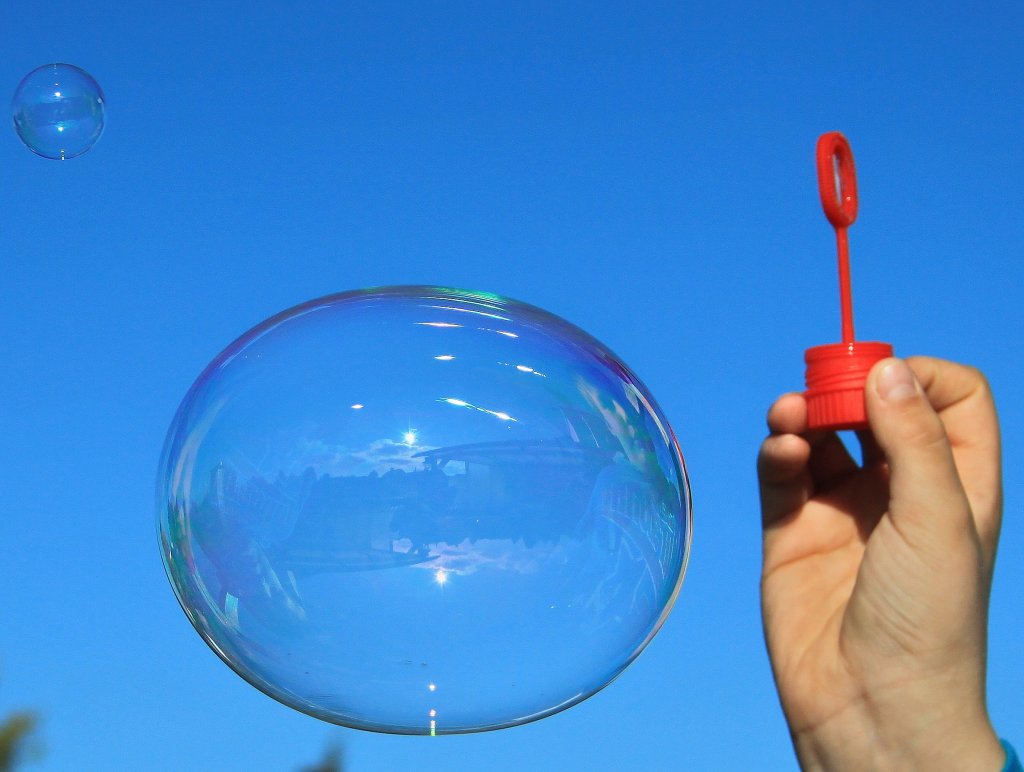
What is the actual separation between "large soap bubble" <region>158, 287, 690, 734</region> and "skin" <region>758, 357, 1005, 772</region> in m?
0.37

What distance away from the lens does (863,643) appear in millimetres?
2773

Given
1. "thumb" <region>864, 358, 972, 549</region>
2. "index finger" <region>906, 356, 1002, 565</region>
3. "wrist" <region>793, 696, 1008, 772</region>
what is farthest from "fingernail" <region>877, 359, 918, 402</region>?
"wrist" <region>793, 696, 1008, 772</region>

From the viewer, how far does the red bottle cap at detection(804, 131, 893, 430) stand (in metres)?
2.68

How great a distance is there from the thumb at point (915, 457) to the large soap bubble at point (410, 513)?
671 mm

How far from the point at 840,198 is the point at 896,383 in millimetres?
469

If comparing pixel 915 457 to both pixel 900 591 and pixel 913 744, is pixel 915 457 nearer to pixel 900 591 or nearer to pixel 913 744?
pixel 900 591

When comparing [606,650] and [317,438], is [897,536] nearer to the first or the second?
[606,650]

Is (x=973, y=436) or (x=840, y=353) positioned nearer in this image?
(x=840, y=353)

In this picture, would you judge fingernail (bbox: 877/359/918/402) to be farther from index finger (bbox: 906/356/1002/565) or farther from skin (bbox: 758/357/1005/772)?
index finger (bbox: 906/356/1002/565)

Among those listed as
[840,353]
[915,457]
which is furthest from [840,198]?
[915,457]

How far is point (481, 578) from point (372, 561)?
244 millimetres

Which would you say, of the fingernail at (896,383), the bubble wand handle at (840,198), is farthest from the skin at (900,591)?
the bubble wand handle at (840,198)

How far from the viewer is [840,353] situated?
2703 mm

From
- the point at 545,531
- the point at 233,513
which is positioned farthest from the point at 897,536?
the point at 233,513
